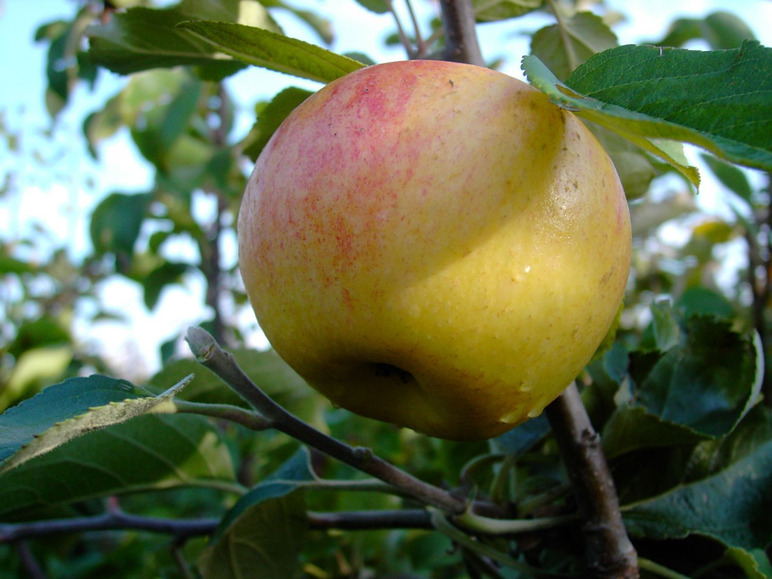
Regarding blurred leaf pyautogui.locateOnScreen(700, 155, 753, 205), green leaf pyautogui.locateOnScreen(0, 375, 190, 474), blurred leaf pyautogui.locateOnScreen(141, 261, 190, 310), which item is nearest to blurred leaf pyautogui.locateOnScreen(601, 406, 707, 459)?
green leaf pyautogui.locateOnScreen(0, 375, 190, 474)

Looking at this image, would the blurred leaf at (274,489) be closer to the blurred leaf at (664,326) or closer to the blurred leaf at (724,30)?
the blurred leaf at (664,326)

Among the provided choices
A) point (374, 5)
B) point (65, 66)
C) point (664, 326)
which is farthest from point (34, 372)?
point (664, 326)

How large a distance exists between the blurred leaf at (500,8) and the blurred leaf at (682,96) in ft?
1.42

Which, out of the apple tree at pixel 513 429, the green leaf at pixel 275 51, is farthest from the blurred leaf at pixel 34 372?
the green leaf at pixel 275 51

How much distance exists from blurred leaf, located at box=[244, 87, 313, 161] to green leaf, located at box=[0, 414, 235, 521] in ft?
1.23

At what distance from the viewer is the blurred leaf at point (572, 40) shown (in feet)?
2.93

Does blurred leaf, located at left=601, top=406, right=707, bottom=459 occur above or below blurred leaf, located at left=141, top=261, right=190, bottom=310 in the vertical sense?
above

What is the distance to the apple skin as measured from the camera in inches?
17.7

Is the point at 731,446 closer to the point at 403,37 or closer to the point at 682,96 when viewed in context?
the point at 682,96

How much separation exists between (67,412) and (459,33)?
52 cm

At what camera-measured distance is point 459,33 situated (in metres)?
0.69

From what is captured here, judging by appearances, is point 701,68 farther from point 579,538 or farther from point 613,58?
point 579,538

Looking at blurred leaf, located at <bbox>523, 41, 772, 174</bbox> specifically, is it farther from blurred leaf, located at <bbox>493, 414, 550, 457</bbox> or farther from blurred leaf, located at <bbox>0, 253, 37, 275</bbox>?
blurred leaf, located at <bbox>0, 253, 37, 275</bbox>

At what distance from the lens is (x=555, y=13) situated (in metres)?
0.87
